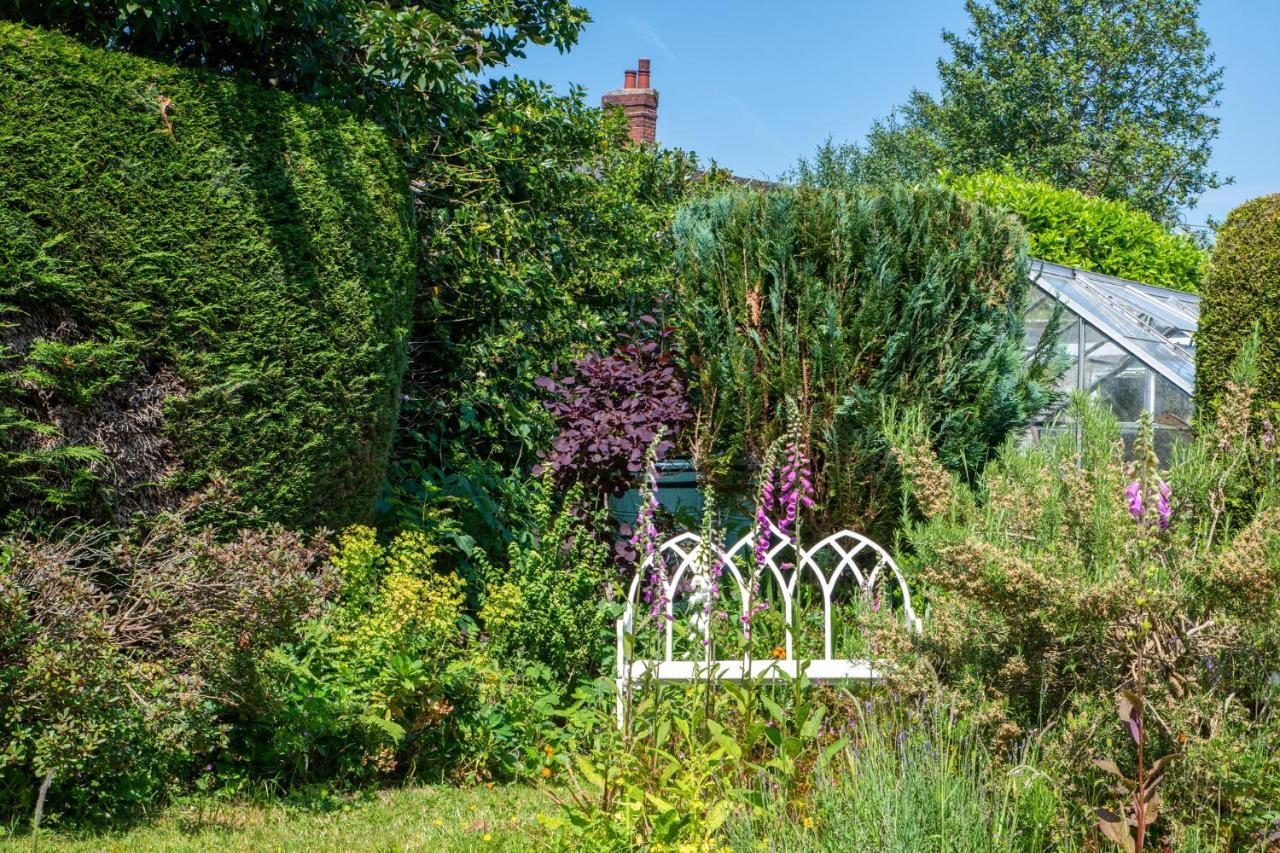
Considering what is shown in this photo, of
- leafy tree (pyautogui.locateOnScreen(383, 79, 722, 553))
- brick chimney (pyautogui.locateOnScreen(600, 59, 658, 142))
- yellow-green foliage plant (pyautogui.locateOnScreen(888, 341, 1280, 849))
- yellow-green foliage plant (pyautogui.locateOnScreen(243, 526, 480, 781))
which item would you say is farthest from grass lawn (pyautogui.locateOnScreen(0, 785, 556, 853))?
brick chimney (pyautogui.locateOnScreen(600, 59, 658, 142))

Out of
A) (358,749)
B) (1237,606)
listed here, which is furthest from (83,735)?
(1237,606)

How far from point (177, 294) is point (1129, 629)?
4.02 meters

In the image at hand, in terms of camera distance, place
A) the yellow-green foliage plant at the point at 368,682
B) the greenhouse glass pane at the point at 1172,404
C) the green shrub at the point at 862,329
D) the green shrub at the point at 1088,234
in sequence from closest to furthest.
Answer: the yellow-green foliage plant at the point at 368,682 < the green shrub at the point at 862,329 < the greenhouse glass pane at the point at 1172,404 < the green shrub at the point at 1088,234

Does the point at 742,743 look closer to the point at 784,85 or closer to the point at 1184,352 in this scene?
the point at 1184,352

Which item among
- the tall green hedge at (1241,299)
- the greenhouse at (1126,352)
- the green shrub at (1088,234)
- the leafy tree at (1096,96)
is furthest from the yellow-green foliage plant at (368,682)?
the leafy tree at (1096,96)

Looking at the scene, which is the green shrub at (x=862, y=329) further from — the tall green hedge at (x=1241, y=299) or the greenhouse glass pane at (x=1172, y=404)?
the greenhouse glass pane at (x=1172, y=404)

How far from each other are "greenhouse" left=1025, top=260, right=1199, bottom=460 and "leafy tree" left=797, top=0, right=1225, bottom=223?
16.5 metres

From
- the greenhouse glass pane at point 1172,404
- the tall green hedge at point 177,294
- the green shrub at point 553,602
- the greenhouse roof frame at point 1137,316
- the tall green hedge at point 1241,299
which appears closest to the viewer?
the tall green hedge at point 177,294

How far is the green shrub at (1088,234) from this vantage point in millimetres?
14492

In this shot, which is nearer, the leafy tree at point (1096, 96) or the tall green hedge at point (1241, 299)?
the tall green hedge at point (1241, 299)

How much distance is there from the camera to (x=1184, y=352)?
31.2ft

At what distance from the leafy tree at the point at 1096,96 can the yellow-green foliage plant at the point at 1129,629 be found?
23.5 meters

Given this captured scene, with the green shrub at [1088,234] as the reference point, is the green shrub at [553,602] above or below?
below

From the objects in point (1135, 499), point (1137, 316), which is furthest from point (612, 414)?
point (1137, 316)
